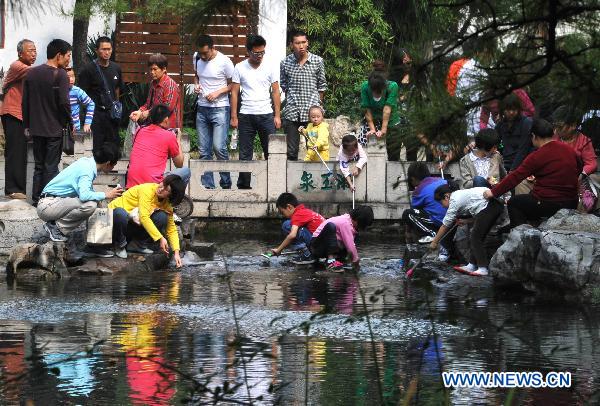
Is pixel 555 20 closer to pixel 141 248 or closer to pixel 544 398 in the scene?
pixel 544 398

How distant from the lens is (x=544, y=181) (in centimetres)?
1423

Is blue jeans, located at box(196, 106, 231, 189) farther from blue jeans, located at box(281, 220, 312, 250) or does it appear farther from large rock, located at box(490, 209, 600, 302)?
large rock, located at box(490, 209, 600, 302)

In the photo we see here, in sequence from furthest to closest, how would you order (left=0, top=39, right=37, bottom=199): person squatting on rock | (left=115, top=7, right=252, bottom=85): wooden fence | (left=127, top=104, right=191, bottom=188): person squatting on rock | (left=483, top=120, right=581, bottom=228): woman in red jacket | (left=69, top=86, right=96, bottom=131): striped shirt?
1. (left=115, top=7, right=252, bottom=85): wooden fence
2. (left=69, top=86, right=96, bottom=131): striped shirt
3. (left=0, top=39, right=37, bottom=199): person squatting on rock
4. (left=127, top=104, right=191, bottom=188): person squatting on rock
5. (left=483, top=120, right=581, bottom=228): woman in red jacket

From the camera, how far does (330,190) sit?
19.2m

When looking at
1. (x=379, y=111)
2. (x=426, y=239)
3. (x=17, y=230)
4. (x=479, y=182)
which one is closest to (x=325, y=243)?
(x=426, y=239)

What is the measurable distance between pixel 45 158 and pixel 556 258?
7.09 m

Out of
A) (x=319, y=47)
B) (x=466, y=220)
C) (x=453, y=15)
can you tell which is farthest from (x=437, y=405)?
(x=319, y=47)

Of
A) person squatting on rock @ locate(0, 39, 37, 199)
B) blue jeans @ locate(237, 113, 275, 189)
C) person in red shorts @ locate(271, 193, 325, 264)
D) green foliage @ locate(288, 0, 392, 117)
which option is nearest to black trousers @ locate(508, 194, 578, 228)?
person in red shorts @ locate(271, 193, 325, 264)

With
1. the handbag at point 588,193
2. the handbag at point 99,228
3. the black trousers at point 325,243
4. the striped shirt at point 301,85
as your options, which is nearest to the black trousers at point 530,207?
the handbag at point 588,193

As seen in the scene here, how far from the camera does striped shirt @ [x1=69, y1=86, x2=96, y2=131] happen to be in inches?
712

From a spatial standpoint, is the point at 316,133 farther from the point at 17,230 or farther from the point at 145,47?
the point at 145,47

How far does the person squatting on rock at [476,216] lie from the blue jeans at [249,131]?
5.29 m

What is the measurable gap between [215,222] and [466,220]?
573cm

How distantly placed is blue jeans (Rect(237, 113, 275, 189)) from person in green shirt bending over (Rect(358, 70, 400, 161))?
51.1 inches
